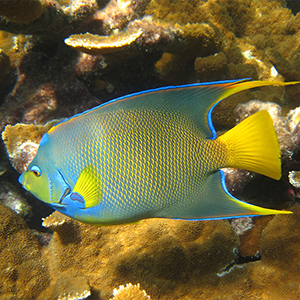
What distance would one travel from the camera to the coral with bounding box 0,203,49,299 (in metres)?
1.95

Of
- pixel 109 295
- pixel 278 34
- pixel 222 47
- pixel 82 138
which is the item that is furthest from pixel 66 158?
pixel 278 34

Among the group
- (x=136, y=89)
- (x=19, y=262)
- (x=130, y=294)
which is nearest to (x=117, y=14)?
(x=136, y=89)

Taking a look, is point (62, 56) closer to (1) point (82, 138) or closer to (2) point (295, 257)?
(1) point (82, 138)

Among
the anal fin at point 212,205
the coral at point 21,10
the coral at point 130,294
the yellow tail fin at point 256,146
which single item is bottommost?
the coral at point 130,294

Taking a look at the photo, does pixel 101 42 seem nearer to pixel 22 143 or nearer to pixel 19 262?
pixel 22 143

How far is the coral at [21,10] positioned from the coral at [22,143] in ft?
4.31

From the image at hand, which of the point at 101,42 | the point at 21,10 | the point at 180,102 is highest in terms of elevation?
the point at 21,10

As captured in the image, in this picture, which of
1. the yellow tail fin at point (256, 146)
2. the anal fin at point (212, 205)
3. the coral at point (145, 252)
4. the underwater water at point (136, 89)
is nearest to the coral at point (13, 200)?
the underwater water at point (136, 89)

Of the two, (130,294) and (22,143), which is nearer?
(130,294)

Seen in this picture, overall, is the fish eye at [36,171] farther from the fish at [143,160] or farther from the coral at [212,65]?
the coral at [212,65]

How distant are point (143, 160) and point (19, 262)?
191cm

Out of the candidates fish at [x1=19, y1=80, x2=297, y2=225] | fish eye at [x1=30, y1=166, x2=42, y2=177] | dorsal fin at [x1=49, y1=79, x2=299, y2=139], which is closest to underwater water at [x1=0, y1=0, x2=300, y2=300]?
fish at [x1=19, y1=80, x2=297, y2=225]

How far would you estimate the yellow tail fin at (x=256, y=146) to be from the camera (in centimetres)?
105

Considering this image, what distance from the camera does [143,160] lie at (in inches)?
44.5
